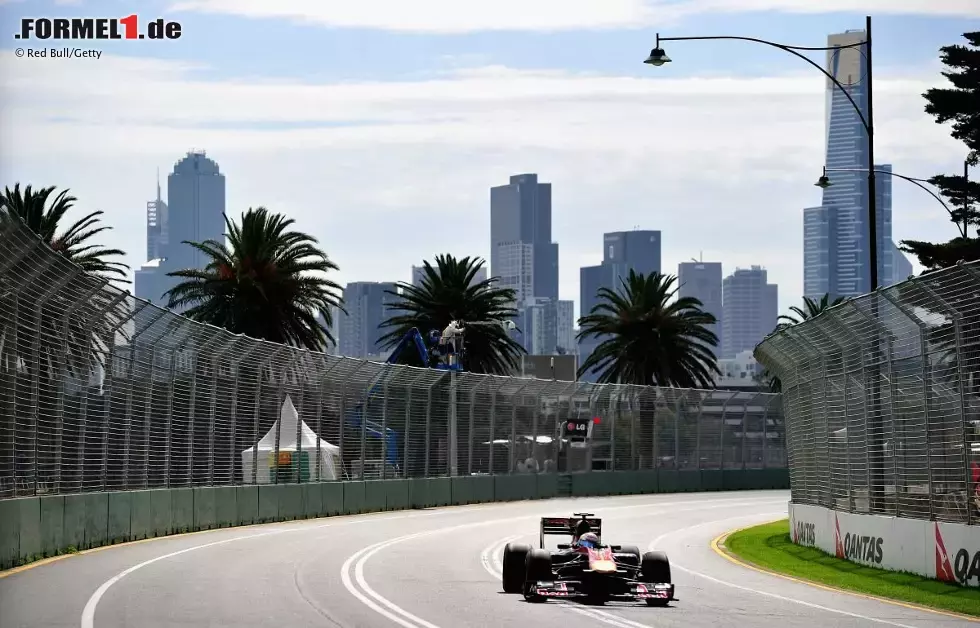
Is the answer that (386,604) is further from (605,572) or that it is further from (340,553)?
(340,553)

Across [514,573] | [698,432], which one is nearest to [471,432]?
[698,432]

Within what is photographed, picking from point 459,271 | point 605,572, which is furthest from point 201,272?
point 605,572

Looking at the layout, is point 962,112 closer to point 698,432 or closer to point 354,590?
point 698,432

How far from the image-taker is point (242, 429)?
32.5 metres

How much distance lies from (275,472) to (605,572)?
60.8ft

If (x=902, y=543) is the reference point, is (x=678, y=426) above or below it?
above

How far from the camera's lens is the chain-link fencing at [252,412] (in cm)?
2123

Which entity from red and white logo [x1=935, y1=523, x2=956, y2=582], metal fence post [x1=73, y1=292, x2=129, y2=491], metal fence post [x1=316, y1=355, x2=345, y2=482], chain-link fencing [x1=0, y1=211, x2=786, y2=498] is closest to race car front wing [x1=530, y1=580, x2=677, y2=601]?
red and white logo [x1=935, y1=523, x2=956, y2=582]

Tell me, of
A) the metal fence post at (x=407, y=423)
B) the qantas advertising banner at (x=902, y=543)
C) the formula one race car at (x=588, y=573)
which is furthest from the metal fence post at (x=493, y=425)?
the formula one race car at (x=588, y=573)

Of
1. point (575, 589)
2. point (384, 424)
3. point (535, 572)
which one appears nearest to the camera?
point (575, 589)

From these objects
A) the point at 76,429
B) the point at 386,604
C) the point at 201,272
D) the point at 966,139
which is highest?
the point at 966,139

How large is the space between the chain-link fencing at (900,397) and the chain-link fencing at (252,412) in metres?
10.4

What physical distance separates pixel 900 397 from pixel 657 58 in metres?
8.28

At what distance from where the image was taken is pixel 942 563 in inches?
765
